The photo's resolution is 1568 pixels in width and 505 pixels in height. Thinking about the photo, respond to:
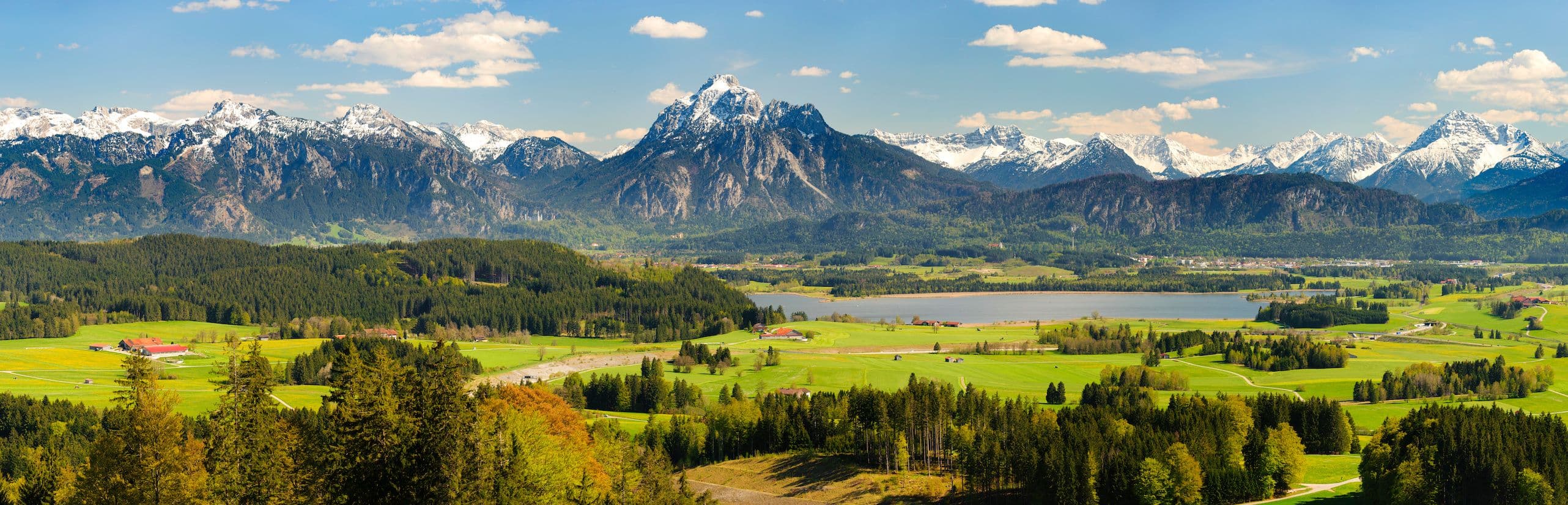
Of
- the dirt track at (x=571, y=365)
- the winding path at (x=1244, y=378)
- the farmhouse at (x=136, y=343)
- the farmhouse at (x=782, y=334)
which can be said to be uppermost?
the farmhouse at (x=136, y=343)

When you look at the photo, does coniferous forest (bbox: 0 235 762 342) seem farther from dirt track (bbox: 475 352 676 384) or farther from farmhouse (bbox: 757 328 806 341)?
dirt track (bbox: 475 352 676 384)

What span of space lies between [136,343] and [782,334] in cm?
6795

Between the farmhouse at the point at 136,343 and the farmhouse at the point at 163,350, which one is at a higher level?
the farmhouse at the point at 136,343

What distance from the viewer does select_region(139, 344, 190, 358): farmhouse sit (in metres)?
121

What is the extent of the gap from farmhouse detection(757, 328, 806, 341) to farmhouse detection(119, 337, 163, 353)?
209ft

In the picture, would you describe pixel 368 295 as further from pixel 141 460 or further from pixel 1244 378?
pixel 141 460

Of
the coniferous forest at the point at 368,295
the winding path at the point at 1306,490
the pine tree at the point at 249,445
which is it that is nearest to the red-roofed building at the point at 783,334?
the coniferous forest at the point at 368,295

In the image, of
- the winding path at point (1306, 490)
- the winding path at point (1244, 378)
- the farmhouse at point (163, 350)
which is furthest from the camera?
the farmhouse at point (163, 350)

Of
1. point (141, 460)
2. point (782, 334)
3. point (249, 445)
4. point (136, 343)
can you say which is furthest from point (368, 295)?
point (141, 460)

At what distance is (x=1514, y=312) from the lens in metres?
160

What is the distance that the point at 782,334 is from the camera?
14275cm

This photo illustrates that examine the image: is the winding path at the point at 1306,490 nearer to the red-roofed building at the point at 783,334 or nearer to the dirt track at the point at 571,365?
the dirt track at the point at 571,365

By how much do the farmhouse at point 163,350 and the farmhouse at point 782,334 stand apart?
5977 centimetres

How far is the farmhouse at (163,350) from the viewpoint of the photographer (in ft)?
398
